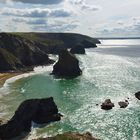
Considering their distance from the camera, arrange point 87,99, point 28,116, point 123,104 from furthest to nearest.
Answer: point 87,99, point 123,104, point 28,116

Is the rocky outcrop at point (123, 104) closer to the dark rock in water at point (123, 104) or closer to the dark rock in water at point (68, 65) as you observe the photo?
the dark rock in water at point (123, 104)

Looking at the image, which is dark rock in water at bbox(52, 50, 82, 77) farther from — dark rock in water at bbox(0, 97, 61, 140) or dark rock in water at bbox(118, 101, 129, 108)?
dark rock in water at bbox(0, 97, 61, 140)

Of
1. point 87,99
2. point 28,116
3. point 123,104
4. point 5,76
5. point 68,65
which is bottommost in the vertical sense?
point 5,76

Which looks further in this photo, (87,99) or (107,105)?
(87,99)

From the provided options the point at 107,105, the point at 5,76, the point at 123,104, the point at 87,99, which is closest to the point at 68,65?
the point at 5,76

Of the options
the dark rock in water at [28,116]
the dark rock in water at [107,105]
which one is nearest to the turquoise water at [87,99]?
the dark rock in water at [107,105]

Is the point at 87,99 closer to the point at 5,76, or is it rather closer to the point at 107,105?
the point at 107,105

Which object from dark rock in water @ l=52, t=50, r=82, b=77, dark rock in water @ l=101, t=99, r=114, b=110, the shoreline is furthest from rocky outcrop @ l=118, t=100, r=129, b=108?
dark rock in water @ l=52, t=50, r=82, b=77
